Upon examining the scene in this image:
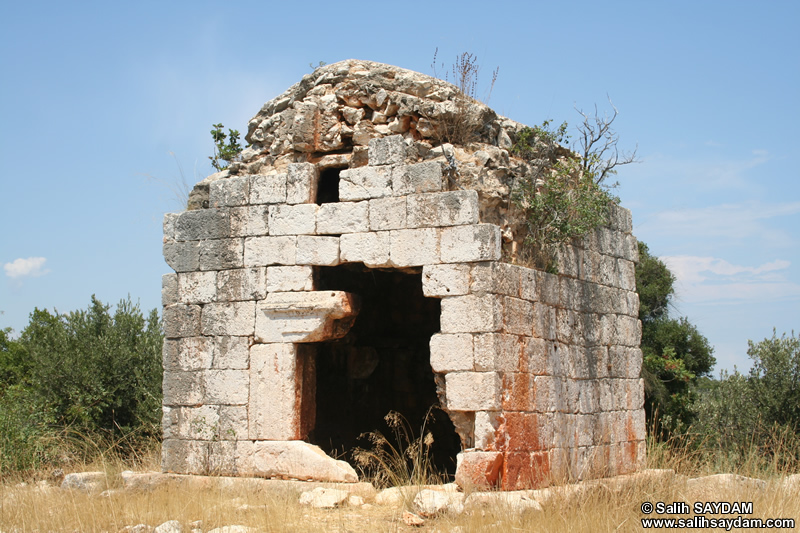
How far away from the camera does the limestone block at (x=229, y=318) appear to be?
7.84 m

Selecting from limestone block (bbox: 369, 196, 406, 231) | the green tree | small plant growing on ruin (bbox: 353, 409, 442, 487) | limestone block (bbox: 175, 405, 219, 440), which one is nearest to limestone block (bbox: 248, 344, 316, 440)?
limestone block (bbox: 175, 405, 219, 440)

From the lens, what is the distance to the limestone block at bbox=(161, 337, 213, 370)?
313 inches

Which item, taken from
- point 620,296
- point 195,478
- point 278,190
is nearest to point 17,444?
point 195,478

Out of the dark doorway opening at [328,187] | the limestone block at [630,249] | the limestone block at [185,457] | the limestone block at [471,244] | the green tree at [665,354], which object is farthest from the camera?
the green tree at [665,354]

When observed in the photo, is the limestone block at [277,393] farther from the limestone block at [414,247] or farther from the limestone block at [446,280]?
the limestone block at [446,280]

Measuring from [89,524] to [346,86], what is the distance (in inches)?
191

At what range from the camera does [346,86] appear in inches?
325

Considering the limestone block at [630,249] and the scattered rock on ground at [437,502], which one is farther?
the limestone block at [630,249]

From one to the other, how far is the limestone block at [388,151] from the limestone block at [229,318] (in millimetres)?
1919

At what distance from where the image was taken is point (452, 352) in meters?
7.18

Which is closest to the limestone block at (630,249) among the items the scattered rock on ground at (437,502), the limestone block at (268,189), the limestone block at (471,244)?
the limestone block at (471,244)

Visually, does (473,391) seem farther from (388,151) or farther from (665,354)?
(665,354)

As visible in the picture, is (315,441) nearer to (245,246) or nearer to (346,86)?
(245,246)

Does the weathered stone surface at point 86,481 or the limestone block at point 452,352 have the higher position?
the limestone block at point 452,352
